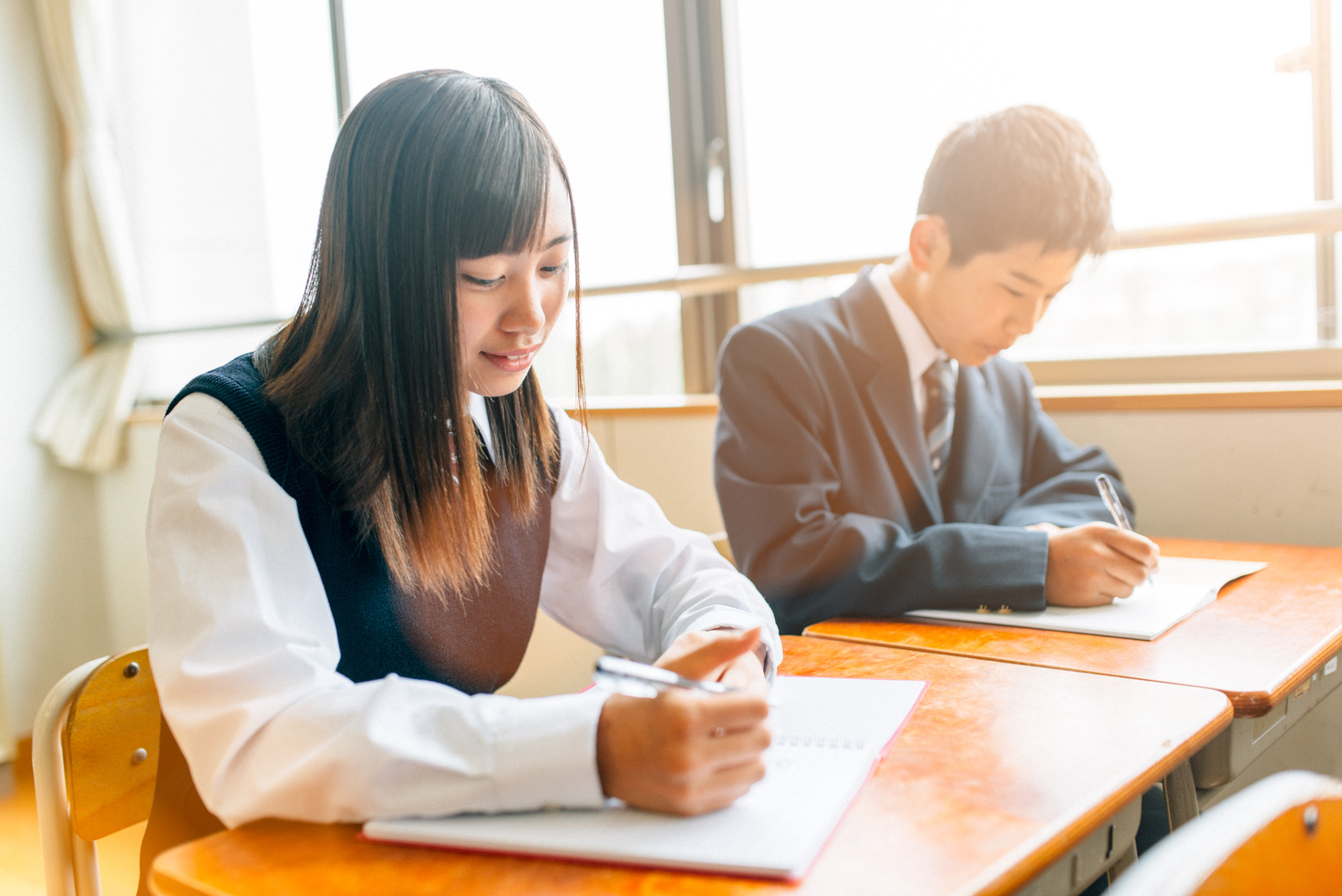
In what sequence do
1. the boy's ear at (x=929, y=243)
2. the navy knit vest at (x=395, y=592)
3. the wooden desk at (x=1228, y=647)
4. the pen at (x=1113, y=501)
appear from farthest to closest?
1. the boy's ear at (x=929, y=243)
2. the pen at (x=1113, y=501)
3. the wooden desk at (x=1228, y=647)
4. the navy knit vest at (x=395, y=592)

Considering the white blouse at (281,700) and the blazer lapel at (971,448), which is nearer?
the white blouse at (281,700)

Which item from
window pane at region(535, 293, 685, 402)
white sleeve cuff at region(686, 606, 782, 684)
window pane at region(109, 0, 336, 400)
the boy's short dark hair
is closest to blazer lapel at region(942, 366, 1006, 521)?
the boy's short dark hair

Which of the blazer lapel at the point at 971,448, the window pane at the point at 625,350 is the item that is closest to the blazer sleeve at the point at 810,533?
the blazer lapel at the point at 971,448

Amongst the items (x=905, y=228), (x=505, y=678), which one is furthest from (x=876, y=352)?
(x=905, y=228)

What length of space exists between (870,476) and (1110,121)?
1.01 metres

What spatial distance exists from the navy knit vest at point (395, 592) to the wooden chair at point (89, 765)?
23 centimetres

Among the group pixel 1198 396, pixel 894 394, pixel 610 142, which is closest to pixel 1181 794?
pixel 894 394

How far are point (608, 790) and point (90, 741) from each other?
1.79 feet

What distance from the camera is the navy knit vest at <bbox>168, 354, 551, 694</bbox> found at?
2.64 feet

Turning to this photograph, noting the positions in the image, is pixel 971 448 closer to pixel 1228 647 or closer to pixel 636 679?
pixel 1228 647

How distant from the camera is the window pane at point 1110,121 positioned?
5.94ft

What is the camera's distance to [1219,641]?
101cm

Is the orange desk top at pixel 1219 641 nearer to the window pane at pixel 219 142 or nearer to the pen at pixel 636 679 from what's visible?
the pen at pixel 636 679

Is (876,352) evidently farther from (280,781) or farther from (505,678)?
(280,781)
